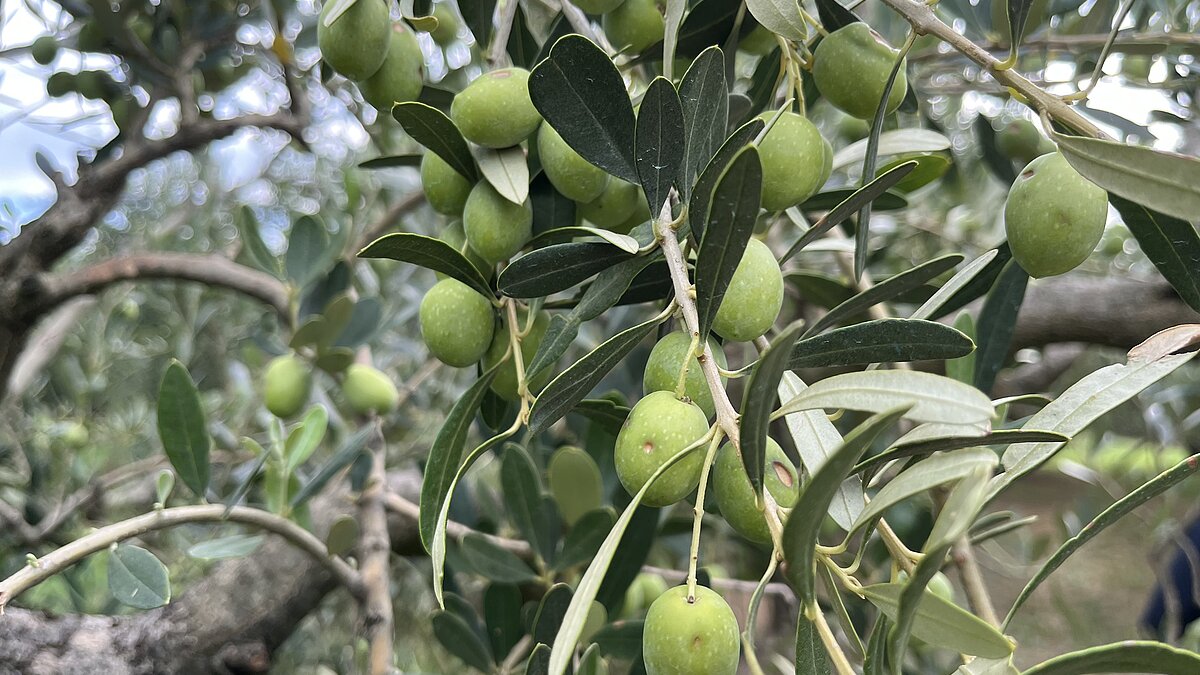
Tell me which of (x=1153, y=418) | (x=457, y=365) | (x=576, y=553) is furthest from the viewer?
(x=1153, y=418)

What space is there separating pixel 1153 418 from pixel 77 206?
2.14 meters

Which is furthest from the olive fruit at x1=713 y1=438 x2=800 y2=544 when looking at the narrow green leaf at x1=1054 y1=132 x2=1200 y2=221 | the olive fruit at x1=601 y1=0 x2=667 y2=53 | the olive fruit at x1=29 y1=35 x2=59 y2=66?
the olive fruit at x1=29 y1=35 x2=59 y2=66

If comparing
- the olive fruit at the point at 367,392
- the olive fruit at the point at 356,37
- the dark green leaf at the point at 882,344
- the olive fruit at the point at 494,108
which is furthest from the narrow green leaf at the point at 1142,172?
the olive fruit at the point at 367,392

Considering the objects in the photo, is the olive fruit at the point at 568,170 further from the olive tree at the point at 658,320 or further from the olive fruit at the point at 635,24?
the olive fruit at the point at 635,24

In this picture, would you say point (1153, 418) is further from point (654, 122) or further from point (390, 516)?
point (654, 122)

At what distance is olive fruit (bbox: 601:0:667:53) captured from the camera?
643mm

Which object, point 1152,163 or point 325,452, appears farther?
point 325,452

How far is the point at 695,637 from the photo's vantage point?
1.38 feet

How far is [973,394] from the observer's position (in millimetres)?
381

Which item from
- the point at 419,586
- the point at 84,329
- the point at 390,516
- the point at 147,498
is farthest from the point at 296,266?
the point at 84,329

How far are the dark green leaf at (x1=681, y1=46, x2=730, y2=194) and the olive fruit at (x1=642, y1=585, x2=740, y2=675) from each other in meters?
0.23

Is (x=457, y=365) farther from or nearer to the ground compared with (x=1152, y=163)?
nearer to the ground

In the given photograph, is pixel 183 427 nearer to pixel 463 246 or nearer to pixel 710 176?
pixel 463 246

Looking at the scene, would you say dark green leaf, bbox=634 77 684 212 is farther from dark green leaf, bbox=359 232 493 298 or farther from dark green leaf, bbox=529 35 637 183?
dark green leaf, bbox=359 232 493 298
